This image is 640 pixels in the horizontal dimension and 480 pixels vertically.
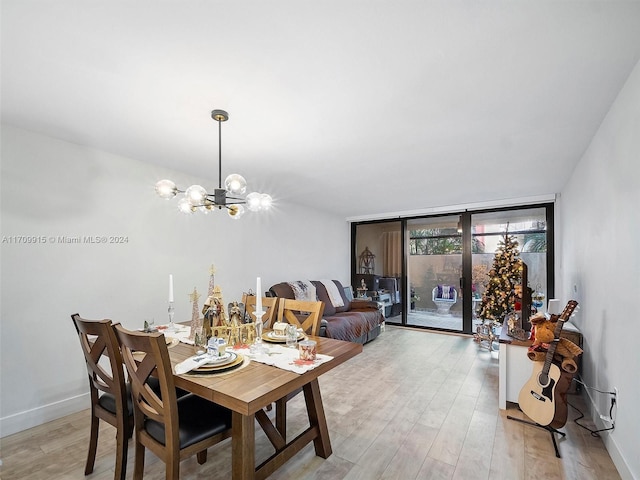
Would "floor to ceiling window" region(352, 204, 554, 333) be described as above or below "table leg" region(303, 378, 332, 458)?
above

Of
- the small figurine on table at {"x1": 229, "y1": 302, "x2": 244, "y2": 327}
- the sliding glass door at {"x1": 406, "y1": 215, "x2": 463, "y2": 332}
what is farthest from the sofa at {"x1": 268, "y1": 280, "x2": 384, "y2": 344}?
the small figurine on table at {"x1": 229, "y1": 302, "x2": 244, "y2": 327}

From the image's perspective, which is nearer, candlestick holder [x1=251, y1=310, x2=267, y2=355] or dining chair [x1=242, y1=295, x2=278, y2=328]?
candlestick holder [x1=251, y1=310, x2=267, y2=355]

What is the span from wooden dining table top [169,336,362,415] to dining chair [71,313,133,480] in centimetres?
29

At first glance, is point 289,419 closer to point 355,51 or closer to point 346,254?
point 355,51

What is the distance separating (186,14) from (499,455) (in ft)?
10.2

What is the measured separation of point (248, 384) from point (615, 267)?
243cm

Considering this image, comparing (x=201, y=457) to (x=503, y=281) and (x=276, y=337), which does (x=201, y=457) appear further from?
(x=503, y=281)

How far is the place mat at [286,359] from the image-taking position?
164 cm

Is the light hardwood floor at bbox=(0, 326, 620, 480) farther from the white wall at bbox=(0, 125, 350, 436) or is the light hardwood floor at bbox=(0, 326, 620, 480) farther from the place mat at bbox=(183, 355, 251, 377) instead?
the place mat at bbox=(183, 355, 251, 377)

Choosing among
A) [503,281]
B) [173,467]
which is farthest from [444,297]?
[173,467]

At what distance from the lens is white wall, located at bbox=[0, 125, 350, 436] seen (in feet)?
7.72

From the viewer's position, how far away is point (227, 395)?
1305 millimetres

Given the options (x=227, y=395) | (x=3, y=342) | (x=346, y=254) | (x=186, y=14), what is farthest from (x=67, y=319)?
(x=346, y=254)

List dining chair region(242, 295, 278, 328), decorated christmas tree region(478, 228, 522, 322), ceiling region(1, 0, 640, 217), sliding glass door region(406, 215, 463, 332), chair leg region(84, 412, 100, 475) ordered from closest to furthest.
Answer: ceiling region(1, 0, 640, 217) → chair leg region(84, 412, 100, 475) → dining chair region(242, 295, 278, 328) → decorated christmas tree region(478, 228, 522, 322) → sliding glass door region(406, 215, 463, 332)
